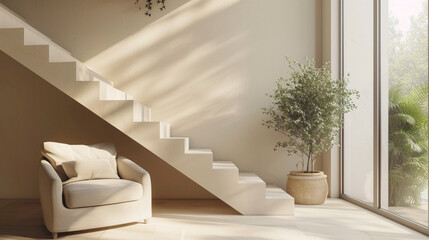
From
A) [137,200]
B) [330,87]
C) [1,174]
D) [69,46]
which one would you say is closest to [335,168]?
[330,87]

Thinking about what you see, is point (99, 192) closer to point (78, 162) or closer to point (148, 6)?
point (78, 162)

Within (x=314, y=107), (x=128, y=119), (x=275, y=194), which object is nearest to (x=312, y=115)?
(x=314, y=107)

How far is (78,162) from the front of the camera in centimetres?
409

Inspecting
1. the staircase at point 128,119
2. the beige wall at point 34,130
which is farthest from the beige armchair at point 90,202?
the beige wall at point 34,130

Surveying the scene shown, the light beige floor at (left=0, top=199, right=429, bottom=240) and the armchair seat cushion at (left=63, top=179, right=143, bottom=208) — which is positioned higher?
the armchair seat cushion at (left=63, top=179, right=143, bottom=208)

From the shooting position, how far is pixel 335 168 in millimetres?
5426

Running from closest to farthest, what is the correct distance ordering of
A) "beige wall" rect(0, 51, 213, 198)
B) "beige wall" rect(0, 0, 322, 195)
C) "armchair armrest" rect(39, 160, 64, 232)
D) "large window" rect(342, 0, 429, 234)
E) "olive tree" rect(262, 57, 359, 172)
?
"armchair armrest" rect(39, 160, 64, 232), "large window" rect(342, 0, 429, 234), "olive tree" rect(262, 57, 359, 172), "beige wall" rect(0, 51, 213, 198), "beige wall" rect(0, 0, 322, 195)

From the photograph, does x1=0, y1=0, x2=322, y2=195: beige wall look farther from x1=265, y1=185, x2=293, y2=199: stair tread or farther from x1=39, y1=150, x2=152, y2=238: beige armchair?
x1=39, y1=150, x2=152, y2=238: beige armchair

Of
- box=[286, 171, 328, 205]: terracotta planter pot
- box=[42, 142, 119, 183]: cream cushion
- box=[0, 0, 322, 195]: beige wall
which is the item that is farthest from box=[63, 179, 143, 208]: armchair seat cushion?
box=[286, 171, 328, 205]: terracotta planter pot

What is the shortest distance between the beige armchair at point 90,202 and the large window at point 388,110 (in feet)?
8.36

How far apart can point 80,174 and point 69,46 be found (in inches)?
87.9

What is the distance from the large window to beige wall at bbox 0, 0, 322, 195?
844 millimetres

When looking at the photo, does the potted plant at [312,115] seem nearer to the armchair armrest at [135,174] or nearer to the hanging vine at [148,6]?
the armchair armrest at [135,174]

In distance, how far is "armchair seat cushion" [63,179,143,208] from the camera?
11.8 ft
